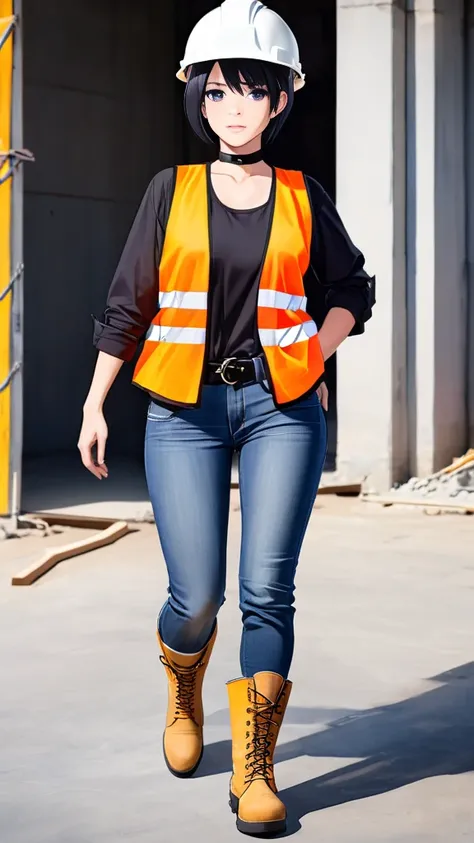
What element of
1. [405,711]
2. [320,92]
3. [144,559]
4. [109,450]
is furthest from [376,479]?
[320,92]

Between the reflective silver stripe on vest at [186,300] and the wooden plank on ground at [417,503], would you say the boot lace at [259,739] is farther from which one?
the wooden plank on ground at [417,503]

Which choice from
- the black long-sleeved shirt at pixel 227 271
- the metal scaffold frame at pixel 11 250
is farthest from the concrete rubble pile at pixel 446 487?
the black long-sleeved shirt at pixel 227 271

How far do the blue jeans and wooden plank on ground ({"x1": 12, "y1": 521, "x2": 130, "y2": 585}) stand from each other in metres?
3.32

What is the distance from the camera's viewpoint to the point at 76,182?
13672 millimetres

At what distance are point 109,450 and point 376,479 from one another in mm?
4017

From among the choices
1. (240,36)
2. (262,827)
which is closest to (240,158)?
(240,36)

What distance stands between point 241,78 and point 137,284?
24.3 inches

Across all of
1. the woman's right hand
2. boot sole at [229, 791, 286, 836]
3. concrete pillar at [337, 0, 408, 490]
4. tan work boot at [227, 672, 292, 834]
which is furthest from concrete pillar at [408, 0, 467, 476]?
boot sole at [229, 791, 286, 836]

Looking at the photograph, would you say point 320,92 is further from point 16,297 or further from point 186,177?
point 186,177

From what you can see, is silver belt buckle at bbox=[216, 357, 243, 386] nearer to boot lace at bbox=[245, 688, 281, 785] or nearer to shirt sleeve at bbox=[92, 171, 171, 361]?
shirt sleeve at bbox=[92, 171, 171, 361]

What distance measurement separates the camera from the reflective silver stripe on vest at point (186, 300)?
12.9ft

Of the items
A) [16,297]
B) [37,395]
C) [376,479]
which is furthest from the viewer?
[37,395]

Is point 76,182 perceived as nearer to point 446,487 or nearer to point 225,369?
point 446,487

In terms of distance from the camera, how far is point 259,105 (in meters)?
4.02
